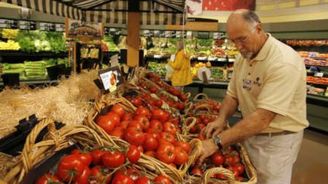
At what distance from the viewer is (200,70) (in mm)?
8758

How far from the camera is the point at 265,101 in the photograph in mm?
2373

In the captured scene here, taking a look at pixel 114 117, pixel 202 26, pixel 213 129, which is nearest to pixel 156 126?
pixel 114 117

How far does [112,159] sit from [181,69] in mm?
6627

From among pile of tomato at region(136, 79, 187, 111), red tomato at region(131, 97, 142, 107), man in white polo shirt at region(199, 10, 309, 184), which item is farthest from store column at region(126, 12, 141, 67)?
man in white polo shirt at region(199, 10, 309, 184)

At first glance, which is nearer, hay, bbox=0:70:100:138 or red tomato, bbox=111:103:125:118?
hay, bbox=0:70:100:138

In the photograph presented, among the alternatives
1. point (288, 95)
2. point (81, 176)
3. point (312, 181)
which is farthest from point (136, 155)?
point (312, 181)

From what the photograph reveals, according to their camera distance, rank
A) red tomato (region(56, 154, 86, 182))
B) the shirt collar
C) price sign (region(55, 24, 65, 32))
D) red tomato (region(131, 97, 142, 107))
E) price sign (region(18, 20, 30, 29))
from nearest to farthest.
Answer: red tomato (region(56, 154, 86, 182))
the shirt collar
red tomato (region(131, 97, 142, 107))
price sign (region(18, 20, 30, 29))
price sign (region(55, 24, 65, 32))

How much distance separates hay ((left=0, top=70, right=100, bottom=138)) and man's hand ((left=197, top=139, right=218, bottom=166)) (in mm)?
782

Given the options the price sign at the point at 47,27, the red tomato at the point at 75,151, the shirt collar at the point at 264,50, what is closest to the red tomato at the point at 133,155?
the red tomato at the point at 75,151

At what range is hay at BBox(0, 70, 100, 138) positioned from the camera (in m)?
2.02

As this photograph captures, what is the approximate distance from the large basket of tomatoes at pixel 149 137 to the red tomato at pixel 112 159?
0.61ft

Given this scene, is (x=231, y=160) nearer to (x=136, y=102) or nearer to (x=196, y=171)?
(x=196, y=171)

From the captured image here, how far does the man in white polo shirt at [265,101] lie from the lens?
7.86 ft

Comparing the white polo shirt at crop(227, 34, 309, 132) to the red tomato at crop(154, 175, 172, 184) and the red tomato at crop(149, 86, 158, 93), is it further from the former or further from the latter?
the red tomato at crop(149, 86, 158, 93)
